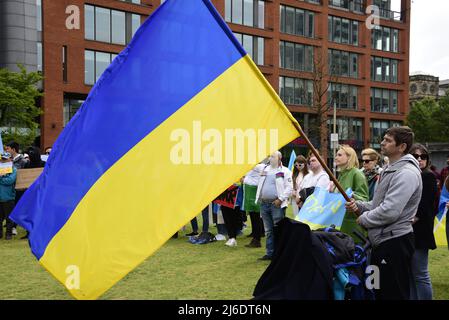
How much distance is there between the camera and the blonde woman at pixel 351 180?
19.8 feet

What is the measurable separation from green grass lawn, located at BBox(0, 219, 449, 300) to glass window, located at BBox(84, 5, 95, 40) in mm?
30648

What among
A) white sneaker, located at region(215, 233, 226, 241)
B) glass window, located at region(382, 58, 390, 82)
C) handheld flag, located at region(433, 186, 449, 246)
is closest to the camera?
handheld flag, located at region(433, 186, 449, 246)

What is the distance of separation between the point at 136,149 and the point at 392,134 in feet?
7.50

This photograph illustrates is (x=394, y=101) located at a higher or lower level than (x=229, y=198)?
higher

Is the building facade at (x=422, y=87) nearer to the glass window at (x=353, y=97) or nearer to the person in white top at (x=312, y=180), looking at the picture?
the glass window at (x=353, y=97)

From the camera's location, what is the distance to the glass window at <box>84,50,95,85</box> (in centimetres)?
3859

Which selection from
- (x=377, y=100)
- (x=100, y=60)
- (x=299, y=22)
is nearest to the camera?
(x=100, y=60)

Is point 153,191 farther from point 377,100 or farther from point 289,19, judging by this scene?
point 377,100

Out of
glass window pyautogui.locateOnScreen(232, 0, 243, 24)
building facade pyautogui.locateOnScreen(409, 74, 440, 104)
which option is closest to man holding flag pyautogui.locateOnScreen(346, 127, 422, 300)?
glass window pyautogui.locateOnScreen(232, 0, 243, 24)

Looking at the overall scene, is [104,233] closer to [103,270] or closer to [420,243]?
[103,270]

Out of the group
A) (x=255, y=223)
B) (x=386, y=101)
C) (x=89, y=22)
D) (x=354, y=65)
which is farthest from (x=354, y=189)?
(x=386, y=101)

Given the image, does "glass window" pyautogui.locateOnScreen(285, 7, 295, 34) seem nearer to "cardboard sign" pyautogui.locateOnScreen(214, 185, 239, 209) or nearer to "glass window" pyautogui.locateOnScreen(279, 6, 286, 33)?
"glass window" pyautogui.locateOnScreen(279, 6, 286, 33)

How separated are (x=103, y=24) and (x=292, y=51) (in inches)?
755

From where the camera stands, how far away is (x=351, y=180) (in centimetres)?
624
